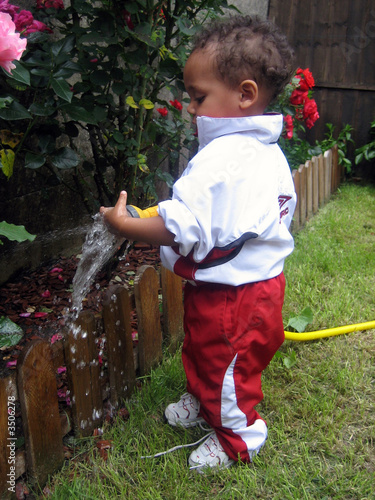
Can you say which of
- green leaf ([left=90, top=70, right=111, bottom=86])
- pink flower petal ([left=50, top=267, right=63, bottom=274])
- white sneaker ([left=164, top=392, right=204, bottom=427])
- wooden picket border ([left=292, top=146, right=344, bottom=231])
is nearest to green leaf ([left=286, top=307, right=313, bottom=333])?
white sneaker ([left=164, top=392, right=204, bottom=427])

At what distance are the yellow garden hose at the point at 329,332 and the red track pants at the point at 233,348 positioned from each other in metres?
0.68

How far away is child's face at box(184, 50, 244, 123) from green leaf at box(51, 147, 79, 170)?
0.78 metres

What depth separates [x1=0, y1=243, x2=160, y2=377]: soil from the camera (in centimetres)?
219

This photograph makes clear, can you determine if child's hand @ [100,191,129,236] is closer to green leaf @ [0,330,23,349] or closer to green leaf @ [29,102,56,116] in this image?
green leaf @ [0,330,23,349]

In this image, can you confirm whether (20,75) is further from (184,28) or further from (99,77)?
(184,28)

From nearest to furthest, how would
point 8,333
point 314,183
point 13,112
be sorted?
point 8,333
point 13,112
point 314,183

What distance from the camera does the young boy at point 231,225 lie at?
51.1 inches

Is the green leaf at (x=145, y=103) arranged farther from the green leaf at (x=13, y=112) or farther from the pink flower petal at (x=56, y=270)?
the pink flower petal at (x=56, y=270)

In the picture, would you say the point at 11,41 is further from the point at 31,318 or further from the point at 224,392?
the point at 31,318

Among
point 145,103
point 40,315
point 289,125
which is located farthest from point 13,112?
point 289,125

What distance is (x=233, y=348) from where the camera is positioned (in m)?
1.48

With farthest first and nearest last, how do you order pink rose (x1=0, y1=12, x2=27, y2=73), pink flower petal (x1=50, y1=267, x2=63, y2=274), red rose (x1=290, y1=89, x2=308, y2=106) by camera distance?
red rose (x1=290, y1=89, x2=308, y2=106) < pink flower petal (x1=50, y1=267, x2=63, y2=274) < pink rose (x1=0, y1=12, x2=27, y2=73)

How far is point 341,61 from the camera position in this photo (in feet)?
17.8

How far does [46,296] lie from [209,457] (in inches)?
48.3
